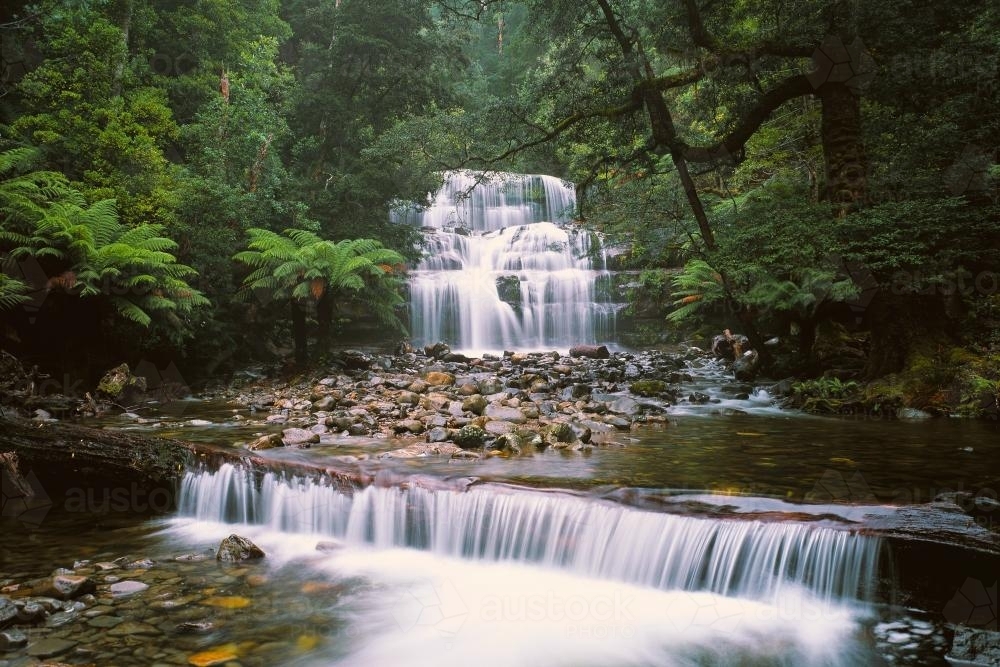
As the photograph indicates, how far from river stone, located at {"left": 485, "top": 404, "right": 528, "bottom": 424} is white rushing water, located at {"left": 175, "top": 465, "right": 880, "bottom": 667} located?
8.96 feet

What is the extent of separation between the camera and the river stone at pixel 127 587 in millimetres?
3949

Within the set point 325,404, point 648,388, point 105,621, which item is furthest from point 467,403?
point 105,621

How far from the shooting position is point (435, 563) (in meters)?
4.93

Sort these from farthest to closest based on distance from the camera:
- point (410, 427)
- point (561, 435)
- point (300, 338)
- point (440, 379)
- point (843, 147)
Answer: point (300, 338) → point (440, 379) → point (843, 147) → point (410, 427) → point (561, 435)

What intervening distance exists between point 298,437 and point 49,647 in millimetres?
3701

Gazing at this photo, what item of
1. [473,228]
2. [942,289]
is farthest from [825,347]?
[473,228]

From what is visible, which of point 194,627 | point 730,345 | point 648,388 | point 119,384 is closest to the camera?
point 194,627

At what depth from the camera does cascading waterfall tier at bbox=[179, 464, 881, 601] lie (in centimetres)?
389

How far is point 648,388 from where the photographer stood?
10.1 metres

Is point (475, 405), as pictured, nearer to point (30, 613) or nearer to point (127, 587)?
point (127, 587)

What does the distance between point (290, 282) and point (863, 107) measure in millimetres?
9616

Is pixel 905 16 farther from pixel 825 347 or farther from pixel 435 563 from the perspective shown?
pixel 435 563

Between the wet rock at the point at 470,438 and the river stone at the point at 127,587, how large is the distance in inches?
127

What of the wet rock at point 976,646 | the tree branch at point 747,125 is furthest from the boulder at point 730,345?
the wet rock at point 976,646
